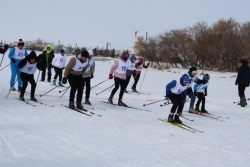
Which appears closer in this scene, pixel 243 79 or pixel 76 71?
pixel 76 71

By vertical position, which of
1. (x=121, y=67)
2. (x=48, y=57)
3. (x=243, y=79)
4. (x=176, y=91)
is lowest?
(x=176, y=91)

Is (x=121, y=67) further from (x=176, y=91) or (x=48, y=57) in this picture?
(x=48, y=57)

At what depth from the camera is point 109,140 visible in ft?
15.7

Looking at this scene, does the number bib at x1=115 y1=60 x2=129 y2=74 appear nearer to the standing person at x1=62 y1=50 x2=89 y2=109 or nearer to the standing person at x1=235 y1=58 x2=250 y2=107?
the standing person at x1=62 y1=50 x2=89 y2=109

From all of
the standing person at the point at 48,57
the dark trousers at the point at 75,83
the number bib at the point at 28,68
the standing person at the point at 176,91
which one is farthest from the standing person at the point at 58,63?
the standing person at the point at 176,91

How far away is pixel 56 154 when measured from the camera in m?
3.79

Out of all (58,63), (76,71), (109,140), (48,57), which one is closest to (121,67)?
(76,71)

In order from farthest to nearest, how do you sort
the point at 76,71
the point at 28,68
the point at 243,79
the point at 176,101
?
the point at 243,79, the point at 28,68, the point at 76,71, the point at 176,101

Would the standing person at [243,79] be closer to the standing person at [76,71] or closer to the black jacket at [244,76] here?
the black jacket at [244,76]

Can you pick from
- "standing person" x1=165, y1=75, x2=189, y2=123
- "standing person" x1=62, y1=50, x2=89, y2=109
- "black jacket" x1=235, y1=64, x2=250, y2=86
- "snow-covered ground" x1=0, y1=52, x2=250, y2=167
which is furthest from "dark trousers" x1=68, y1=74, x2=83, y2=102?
"black jacket" x1=235, y1=64, x2=250, y2=86

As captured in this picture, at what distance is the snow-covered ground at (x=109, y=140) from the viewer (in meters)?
3.78

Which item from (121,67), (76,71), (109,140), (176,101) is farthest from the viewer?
(121,67)

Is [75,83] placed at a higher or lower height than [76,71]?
lower

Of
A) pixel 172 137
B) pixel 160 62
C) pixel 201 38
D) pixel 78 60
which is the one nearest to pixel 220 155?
pixel 172 137
